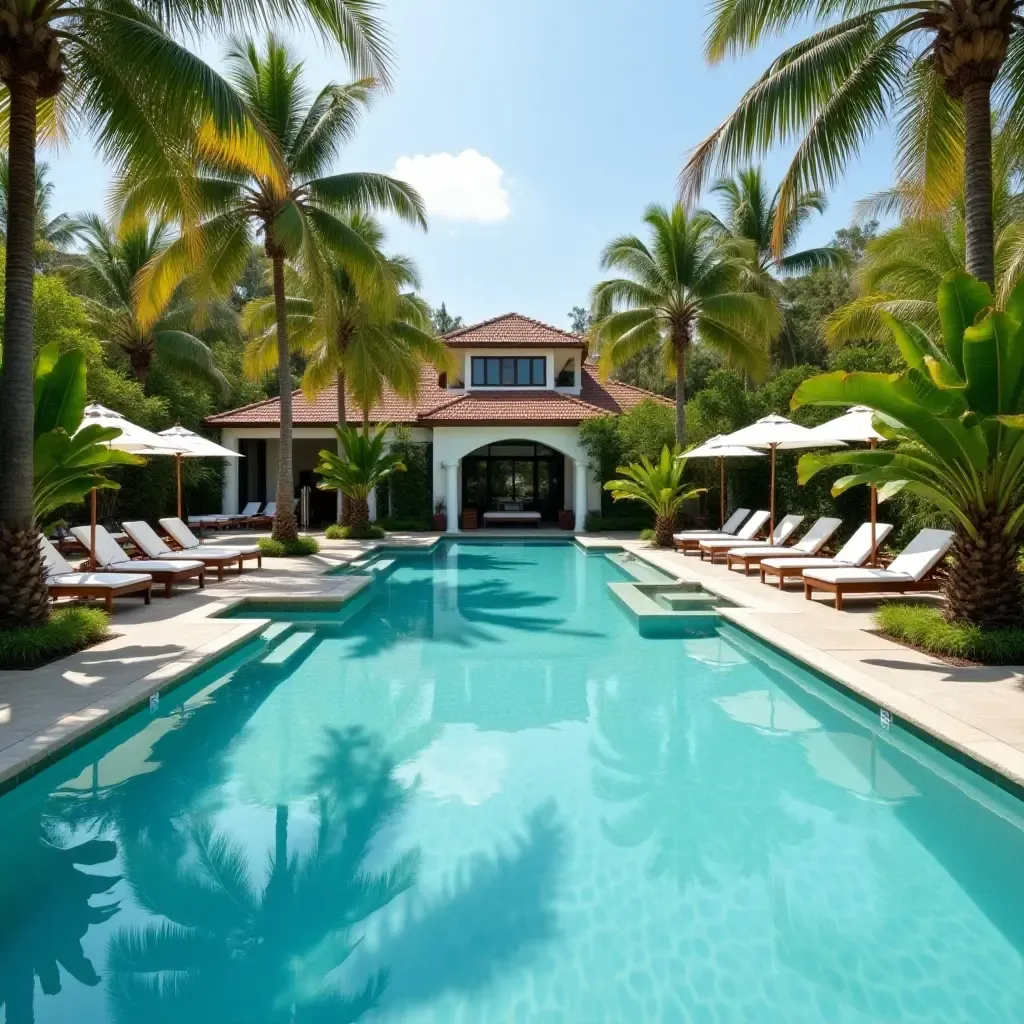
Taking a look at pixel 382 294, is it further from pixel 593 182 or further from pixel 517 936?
pixel 517 936

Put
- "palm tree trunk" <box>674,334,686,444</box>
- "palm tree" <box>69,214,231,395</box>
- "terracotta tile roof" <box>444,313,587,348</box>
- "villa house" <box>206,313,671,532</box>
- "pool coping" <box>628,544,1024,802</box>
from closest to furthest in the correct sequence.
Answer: "pool coping" <box>628,544,1024,802</box>, "palm tree trunk" <box>674,334,686,444</box>, "palm tree" <box>69,214,231,395</box>, "villa house" <box>206,313,671,532</box>, "terracotta tile roof" <box>444,313,587,348</box>

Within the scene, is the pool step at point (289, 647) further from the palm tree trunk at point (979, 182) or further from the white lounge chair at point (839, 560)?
the palm tree trunk at point (979, 182)

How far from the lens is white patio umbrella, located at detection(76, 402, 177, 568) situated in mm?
12570

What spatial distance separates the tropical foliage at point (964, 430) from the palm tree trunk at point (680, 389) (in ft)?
43.3

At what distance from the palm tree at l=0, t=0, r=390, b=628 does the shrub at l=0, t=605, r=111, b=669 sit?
0.28m

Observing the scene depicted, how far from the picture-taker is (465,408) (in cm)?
2731

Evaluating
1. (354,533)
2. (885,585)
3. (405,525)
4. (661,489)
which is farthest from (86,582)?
(405,525)

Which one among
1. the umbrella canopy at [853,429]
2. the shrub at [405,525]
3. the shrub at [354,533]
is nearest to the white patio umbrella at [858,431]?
the umbrella canopy at [853,429]

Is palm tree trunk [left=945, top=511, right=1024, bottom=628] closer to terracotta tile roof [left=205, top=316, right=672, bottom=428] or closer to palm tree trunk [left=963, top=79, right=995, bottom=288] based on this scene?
palm tree trunk [left=963, top=79, right=995, bottom=288]

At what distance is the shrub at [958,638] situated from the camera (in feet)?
26.5

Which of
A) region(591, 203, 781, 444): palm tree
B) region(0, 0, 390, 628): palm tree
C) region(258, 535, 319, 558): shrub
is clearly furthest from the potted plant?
region(0, 0, 390, 628): palm tree

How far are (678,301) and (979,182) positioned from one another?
13.3 m

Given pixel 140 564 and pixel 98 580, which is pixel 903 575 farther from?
pixel 140 564

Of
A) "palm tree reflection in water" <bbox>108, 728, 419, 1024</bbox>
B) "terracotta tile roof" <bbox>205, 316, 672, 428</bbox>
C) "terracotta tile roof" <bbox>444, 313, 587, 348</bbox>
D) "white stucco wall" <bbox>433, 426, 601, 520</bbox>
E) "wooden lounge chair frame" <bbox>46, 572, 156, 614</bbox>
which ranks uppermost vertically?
"terracotta tile roof" <bbox>444, 313, 587, 348</bbox>
